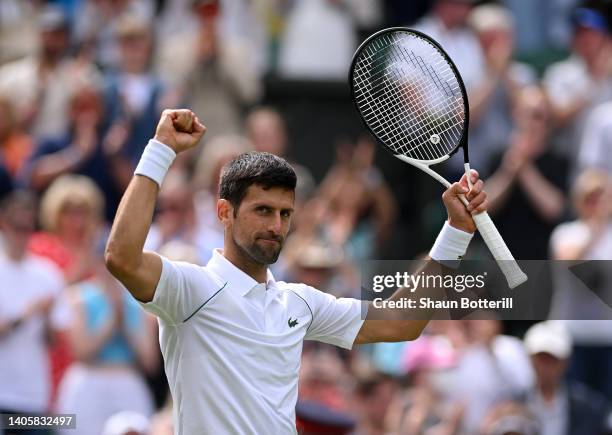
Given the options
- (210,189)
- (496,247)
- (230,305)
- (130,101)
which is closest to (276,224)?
(230,305)

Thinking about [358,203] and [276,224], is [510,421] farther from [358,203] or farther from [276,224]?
[276,224]

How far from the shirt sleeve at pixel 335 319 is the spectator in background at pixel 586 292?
3510 mm

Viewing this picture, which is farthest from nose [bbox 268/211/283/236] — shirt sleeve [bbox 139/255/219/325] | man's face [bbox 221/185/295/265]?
shirt sleeve [bbox 139/255/219/325]

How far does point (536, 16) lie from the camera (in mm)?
12523

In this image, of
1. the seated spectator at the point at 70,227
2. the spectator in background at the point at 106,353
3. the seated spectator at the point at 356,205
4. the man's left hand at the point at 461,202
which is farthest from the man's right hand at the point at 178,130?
the seated spectator at the point at 356,205

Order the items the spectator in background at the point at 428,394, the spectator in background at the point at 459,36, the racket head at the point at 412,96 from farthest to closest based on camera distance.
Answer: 1. the spectator in background at the point at 459,36
2. the spectator in background at the point at 428,394
3. the racket head at the point at 412,96

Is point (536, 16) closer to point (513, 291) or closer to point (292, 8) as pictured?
point (292, 8)

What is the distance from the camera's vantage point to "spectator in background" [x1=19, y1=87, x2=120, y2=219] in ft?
34.4

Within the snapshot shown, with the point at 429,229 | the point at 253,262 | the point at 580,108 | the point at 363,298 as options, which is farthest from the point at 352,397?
the point at 253,262

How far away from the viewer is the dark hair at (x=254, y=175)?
499cm

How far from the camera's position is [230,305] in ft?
16.3

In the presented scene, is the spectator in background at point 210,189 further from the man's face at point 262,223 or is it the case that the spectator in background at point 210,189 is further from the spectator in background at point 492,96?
the man's face at point 262,223

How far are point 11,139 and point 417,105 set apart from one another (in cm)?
559

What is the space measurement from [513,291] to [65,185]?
4767mm
